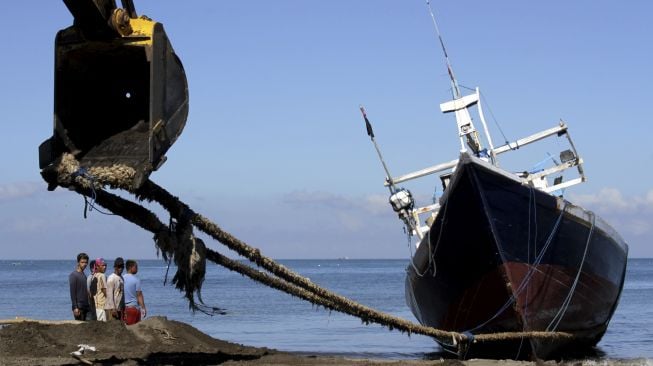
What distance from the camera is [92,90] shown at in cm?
861

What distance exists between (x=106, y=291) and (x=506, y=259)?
19.3 feet

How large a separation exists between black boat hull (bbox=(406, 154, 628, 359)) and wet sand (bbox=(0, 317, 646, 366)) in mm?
2139

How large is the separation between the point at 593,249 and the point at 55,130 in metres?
10.4

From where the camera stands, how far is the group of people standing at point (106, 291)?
1284cm

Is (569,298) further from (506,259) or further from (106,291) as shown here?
(106,291)

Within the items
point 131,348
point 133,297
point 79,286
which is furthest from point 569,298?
point 79,286

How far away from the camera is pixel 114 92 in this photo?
28.5 feet

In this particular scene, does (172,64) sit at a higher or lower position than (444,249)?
higher

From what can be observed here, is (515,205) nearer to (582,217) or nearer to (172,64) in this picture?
(582,217)

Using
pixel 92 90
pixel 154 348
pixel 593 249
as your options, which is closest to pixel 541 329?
pixel 593 249

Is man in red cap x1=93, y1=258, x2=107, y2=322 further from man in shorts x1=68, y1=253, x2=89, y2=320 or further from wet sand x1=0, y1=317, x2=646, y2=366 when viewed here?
wet sand x1=0, y1=317, x2=646, y2=366

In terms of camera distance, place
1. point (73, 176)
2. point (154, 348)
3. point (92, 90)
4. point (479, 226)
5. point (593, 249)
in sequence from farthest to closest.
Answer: point (593, 249), point (479, 226), point (154, 348), point (92, 90), point (73, 176)

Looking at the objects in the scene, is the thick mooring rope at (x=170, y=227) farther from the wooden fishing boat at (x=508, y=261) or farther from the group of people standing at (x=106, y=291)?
the wooden fishing boat at (x=508, y=261)

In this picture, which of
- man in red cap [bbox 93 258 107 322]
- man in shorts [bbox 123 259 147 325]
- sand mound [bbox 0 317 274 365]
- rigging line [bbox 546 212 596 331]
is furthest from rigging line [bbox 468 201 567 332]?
man in red cap [bbox 93 258 107 322]
